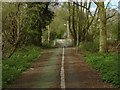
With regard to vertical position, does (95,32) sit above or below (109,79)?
above

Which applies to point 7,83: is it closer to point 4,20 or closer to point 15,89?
point 15,89

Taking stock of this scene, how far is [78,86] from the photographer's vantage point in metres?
7.20

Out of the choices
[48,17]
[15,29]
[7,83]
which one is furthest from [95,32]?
[7,83]

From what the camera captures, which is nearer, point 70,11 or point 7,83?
point 7,83

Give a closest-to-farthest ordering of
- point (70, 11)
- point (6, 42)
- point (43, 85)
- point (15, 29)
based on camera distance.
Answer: point (43, 85) → point (6, 42) → point (15, 29) → point (70, 11)

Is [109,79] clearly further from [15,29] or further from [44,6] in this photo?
[44,6]

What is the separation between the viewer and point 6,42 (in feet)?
37.6

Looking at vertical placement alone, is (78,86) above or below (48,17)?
below

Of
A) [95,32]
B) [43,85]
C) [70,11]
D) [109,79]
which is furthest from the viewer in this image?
[70,11]

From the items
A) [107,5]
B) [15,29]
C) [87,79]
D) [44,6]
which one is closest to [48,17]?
[44,6]

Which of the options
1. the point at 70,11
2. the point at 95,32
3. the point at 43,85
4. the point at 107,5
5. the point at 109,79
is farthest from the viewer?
the point at 70,11

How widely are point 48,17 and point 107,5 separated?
13.2 meters

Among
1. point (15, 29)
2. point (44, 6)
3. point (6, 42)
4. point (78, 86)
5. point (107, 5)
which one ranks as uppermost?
point (44, 6)

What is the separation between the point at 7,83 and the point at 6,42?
445cm
